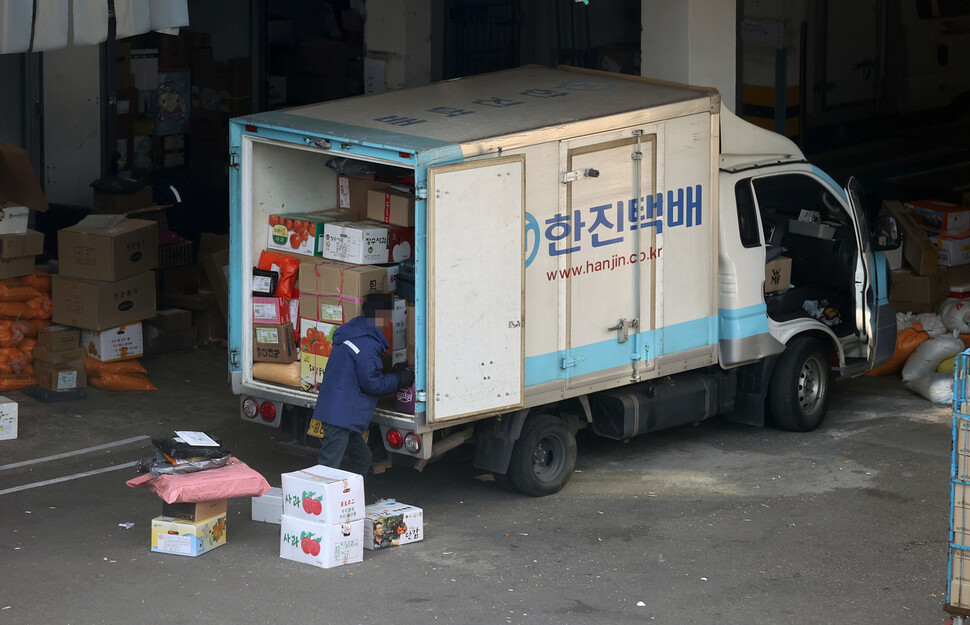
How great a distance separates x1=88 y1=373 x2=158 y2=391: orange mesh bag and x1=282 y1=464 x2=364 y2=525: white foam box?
4.16m

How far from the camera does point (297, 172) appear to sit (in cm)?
960

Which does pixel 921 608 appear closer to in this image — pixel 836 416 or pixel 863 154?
pixel 836 416

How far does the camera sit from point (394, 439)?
8805 millimetres

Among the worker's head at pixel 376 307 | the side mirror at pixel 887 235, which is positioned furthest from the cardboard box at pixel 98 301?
the side mirror at pixel 887 235

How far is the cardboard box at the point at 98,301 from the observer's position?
1187 cm

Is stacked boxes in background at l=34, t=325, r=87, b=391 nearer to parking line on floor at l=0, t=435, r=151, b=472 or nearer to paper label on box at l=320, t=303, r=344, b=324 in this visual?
parking line on floor at l=0, t=435, r=151, b=472

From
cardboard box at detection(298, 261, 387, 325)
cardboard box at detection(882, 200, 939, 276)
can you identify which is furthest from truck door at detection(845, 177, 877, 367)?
cardboard box at detection(298, 261, 387, 325)

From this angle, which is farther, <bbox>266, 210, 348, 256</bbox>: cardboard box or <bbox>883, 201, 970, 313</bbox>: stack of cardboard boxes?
<bbox>883, 201, 970, 313</bbox>: stack of cardboard boxes

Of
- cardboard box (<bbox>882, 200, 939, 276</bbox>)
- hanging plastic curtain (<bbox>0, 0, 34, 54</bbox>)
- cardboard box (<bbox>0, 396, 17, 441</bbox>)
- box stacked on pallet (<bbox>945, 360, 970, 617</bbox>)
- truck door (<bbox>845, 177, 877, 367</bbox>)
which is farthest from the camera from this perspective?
cardboard box (<bbox>882, 200, 939, 276</bbox>)

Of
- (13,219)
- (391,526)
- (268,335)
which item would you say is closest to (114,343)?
(13,219)

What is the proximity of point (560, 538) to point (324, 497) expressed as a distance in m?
1.60

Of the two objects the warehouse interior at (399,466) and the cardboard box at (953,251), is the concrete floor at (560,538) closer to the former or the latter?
the warehouse interior at (399,466)

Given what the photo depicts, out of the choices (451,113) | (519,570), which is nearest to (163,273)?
(451,113)

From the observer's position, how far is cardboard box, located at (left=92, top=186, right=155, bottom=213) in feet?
43.1
